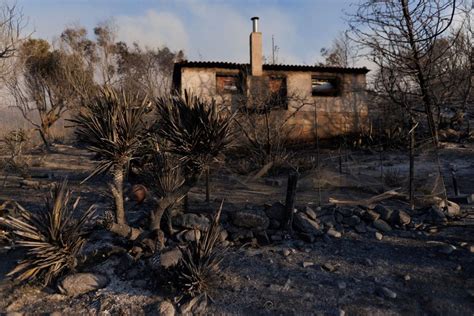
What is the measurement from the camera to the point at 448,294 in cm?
419

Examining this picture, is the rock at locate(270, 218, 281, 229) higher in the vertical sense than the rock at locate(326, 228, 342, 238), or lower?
higher

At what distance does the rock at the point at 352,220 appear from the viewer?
20.0 feet

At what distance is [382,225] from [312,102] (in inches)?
449

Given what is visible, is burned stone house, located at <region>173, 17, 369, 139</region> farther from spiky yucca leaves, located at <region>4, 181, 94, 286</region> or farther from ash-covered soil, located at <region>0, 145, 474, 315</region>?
spiky yucca leaves, located at <region>4, 181, 94, 286</region>

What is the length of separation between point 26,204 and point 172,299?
454 cm

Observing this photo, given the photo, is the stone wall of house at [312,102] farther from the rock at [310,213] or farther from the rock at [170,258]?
the rock at [170,258]

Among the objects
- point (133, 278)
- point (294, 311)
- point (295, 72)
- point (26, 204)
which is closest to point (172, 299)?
point (133, 278)

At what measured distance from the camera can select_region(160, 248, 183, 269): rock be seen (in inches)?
177

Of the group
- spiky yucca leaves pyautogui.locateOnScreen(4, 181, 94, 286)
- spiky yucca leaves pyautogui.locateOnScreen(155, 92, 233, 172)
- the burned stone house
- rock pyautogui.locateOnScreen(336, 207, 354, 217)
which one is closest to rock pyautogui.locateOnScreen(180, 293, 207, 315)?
spiky yucca leaves pyautogui.locateOnScreen(4, 181, 94, 286)

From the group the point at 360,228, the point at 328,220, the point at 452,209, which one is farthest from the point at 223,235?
the point at 452,209

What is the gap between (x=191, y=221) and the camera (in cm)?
584

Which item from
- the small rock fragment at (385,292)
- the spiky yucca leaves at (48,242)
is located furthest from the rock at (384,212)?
the spiky yucca leaves at (48,242)

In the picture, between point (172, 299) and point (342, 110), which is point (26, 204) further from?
point (342, 110)

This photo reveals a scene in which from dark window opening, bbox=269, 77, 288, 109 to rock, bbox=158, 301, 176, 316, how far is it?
474 inches
